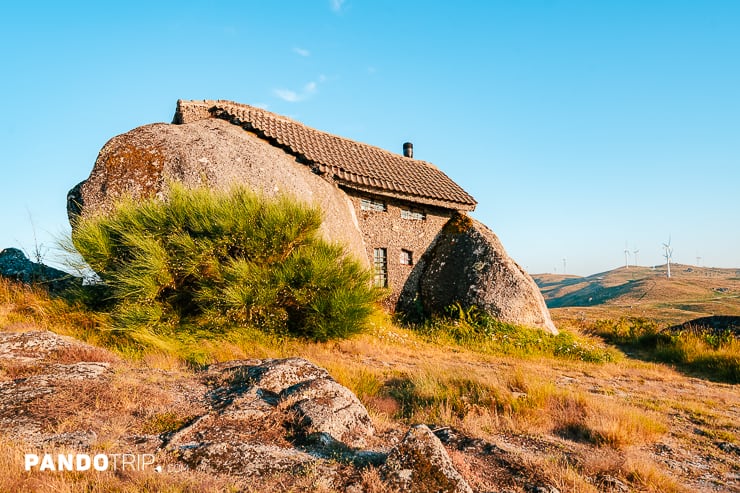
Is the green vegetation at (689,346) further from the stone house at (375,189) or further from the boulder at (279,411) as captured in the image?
the boulder at (279,411)

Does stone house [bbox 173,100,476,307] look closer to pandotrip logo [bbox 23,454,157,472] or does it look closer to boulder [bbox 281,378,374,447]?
boulder [bbox 281,378,374,447]

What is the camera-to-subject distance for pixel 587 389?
7.76 metres

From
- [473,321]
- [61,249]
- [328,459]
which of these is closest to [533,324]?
[473,321]

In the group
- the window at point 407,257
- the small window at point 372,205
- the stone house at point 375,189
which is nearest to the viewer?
the stone house at point 375,189

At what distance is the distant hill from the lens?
45.9 m

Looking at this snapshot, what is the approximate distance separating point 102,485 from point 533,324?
11.3 m

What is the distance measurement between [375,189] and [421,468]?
11.3 metres

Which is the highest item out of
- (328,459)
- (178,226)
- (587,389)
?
(178,226)

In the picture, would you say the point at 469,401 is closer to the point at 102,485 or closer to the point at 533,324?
the point at 102,485

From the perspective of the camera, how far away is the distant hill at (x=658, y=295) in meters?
45.9

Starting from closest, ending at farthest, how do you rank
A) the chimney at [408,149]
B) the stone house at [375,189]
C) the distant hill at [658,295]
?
the stone house at [375,189]
the chimney at [408,149]
the distant hill at [658,295]

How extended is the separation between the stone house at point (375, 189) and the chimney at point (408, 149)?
2.88 metres

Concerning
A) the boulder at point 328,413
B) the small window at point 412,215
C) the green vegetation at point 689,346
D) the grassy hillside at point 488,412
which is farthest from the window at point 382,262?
the boulder at point 328,413

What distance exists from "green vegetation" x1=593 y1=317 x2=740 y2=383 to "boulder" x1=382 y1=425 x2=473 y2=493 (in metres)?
10.1
